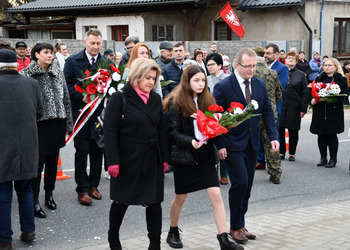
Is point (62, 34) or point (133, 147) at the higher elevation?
point (62, 34)

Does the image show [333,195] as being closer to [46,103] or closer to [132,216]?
[132,216]

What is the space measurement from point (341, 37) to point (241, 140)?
2292cm

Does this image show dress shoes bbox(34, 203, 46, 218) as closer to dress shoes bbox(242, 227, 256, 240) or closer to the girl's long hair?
the girl's long hair

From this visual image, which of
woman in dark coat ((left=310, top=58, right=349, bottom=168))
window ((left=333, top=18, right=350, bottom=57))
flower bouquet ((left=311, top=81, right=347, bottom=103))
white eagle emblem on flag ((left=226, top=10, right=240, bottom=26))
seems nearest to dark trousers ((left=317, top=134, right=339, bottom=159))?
woman in dark coat ((left=310, top=58, right=349, bottom=168))

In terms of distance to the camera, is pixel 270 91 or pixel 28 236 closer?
pixel 28 236

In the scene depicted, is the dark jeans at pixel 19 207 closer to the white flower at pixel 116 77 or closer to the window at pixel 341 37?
the white flower at pixel 116 77

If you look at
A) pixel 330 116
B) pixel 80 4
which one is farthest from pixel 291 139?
pixel 80 4

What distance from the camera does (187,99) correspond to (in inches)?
209

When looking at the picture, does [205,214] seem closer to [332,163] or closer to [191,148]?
[191,148]

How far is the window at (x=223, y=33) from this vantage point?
2777 centimetres

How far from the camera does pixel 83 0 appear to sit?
2720 cm

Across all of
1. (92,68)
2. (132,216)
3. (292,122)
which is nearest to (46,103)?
(92,68)

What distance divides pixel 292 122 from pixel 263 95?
4.27 m

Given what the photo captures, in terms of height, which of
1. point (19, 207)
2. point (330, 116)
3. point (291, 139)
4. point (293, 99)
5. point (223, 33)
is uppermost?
point (223, 33)
